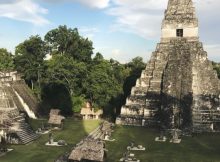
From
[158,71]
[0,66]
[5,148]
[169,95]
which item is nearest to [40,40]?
[0,66]

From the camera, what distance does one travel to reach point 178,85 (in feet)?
119

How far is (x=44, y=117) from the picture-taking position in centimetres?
4134

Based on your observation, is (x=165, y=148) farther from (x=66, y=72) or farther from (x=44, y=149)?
(x=66, y=72)

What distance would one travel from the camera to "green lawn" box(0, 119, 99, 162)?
23.4m

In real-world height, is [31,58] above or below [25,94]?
above

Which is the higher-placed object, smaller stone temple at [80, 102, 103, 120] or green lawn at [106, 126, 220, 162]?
smaller stone temple at [80, 102, 103, 120]

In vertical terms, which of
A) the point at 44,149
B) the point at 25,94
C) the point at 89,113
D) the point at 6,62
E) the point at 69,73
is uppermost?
the point at 6,62

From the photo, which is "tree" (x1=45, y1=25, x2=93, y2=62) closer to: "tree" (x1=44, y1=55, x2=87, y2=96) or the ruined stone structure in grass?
"tree" (x1=44, y1=55, x2=87, y2=96)

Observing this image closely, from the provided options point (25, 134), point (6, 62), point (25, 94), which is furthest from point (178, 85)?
point (6, 62)

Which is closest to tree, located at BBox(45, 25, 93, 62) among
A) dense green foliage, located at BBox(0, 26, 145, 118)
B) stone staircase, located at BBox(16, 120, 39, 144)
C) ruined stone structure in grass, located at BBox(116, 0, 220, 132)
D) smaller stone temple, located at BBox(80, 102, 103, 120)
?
dense green foliage, located at BBox(0, 26, 145, 118)

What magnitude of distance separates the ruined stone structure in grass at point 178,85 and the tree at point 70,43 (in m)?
12.3

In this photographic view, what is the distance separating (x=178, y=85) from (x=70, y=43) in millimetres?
19393

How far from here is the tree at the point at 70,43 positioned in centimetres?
4953

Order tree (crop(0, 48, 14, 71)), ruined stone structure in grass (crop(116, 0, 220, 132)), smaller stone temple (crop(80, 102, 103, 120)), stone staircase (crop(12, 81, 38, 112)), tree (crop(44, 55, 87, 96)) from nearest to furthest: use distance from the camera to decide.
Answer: ruined stone structure in grass (crop(116, 0, 220, 132))
stone staircase (crop(12, 81, 38, 112))
smaller stone temple (crop(80, 102, 103, 120))
tree (crop(44, 55, 87, 96))
tree (crop(0, 48, 14, 71))
